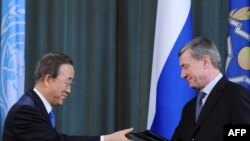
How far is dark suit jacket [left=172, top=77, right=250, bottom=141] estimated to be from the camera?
248 centimetres

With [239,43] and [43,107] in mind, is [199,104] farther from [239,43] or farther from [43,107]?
[239,43]

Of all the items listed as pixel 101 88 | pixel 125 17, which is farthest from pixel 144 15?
pixel 101 88

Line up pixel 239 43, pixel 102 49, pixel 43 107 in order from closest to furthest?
1. pixel 43 107
2. pixel 239 43
3. pixel 102 49

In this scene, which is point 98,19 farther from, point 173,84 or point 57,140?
point 57,140

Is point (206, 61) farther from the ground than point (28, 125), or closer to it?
farther from the ground

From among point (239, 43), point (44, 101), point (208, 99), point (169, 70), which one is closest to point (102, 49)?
point (169, 70)

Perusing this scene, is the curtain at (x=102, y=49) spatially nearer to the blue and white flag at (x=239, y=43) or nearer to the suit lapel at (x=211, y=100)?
the blue and white flag at (x=239, y=43)

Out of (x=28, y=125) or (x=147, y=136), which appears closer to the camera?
(x=147, y=136)

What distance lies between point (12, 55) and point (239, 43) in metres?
1.63

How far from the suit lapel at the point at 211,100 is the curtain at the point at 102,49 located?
1632 millimetres

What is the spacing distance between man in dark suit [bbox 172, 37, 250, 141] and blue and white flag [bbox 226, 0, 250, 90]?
0.99 metres

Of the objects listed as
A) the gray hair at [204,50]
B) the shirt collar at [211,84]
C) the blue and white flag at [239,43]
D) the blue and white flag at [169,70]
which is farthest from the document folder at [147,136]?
the blue and white flag at [239,43]

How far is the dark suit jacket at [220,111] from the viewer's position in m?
2.48

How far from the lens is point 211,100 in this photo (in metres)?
2.61
